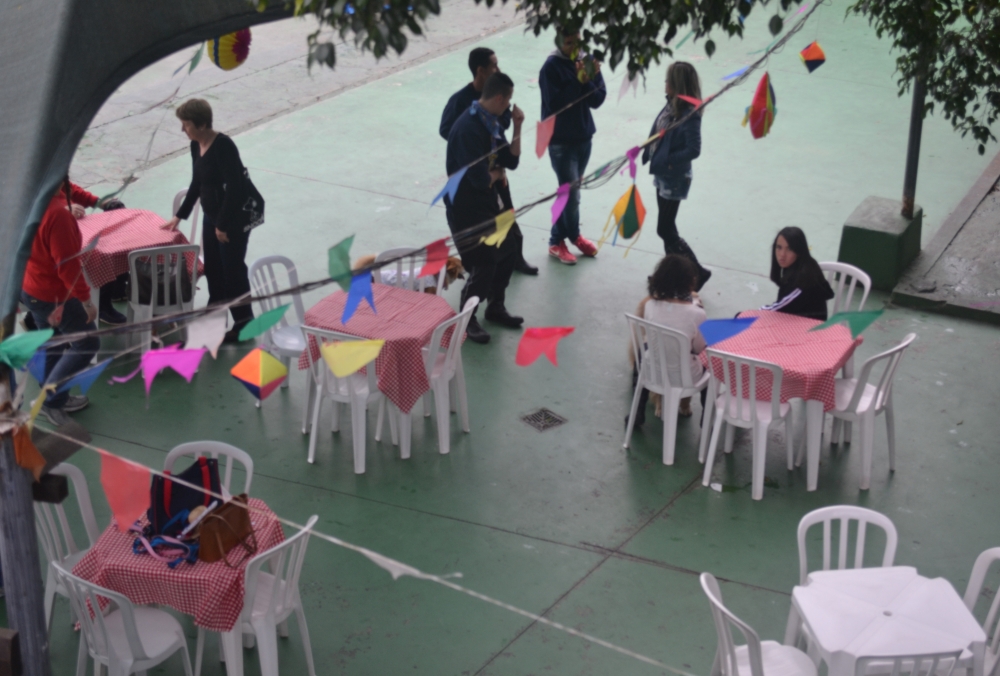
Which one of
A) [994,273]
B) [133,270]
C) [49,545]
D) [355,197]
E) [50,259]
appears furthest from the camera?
[355,197]

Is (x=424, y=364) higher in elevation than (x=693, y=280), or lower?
lower

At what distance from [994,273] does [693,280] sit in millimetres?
3273

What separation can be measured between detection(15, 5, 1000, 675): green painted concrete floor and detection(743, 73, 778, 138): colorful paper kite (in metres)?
1.77

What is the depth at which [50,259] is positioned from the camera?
554 cm

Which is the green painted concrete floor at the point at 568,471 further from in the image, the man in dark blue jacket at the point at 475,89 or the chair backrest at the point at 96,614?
the man in dark blue jacket at the point at 475,89

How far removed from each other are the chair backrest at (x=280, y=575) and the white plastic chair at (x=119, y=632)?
1.11 ft

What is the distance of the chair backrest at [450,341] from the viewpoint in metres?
5.62

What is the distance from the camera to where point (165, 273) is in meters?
6.41

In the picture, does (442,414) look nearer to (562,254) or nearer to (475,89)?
(475,89)

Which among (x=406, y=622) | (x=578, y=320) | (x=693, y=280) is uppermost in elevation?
(x=693, y=280)

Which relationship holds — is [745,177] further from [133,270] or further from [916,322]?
[133,270]

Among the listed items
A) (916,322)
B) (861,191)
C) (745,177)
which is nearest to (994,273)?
(916,322)

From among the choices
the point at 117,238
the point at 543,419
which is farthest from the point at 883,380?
the point at 117,238

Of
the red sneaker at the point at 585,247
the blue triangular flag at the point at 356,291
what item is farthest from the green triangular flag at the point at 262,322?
the red sneaker at the point at 585,247
